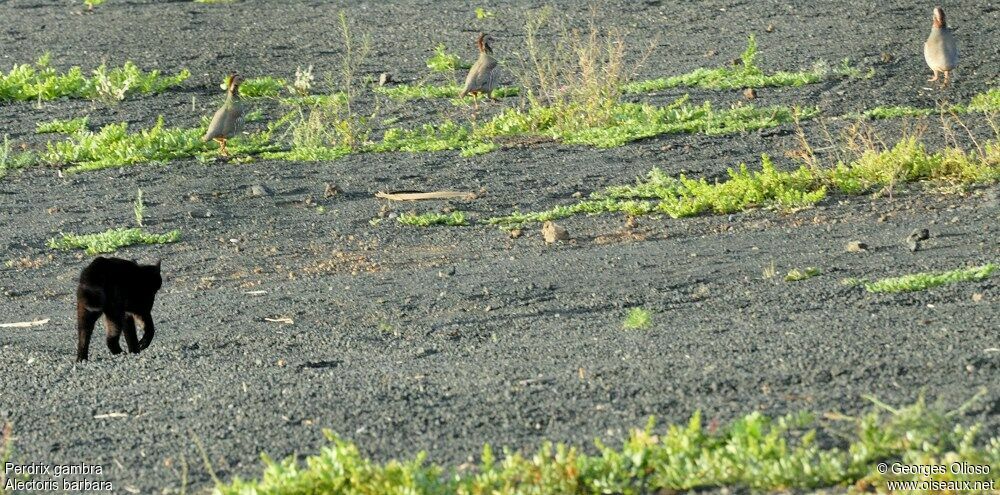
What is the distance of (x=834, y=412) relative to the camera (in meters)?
5.36

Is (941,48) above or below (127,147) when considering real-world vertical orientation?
above

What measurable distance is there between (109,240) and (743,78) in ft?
24.4

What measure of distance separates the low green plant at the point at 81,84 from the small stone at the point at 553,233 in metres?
7.06

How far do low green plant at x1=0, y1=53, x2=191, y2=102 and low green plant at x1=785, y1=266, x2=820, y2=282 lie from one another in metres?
9.49

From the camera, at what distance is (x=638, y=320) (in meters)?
7.78

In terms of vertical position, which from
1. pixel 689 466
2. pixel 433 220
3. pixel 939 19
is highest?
pixel 939 19

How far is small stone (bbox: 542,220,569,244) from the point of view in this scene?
1053cm

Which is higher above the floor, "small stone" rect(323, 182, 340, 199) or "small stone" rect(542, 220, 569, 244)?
"small stone" rect(323, 182, 340, 199)

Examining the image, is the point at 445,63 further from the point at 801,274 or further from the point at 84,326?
the point at 84,326

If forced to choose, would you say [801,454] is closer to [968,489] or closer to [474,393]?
[968,489]

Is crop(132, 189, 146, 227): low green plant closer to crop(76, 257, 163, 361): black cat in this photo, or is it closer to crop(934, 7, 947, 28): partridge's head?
crop(76, 257, 163, 361): black cat

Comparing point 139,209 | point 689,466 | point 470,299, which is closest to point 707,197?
point 470,299

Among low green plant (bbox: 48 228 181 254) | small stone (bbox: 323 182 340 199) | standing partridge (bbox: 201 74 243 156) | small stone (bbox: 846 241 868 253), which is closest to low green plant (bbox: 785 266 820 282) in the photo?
small stone (bbox: 846 241 868 253)

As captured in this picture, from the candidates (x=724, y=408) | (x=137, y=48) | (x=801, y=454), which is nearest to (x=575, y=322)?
(x=724, y=408)
